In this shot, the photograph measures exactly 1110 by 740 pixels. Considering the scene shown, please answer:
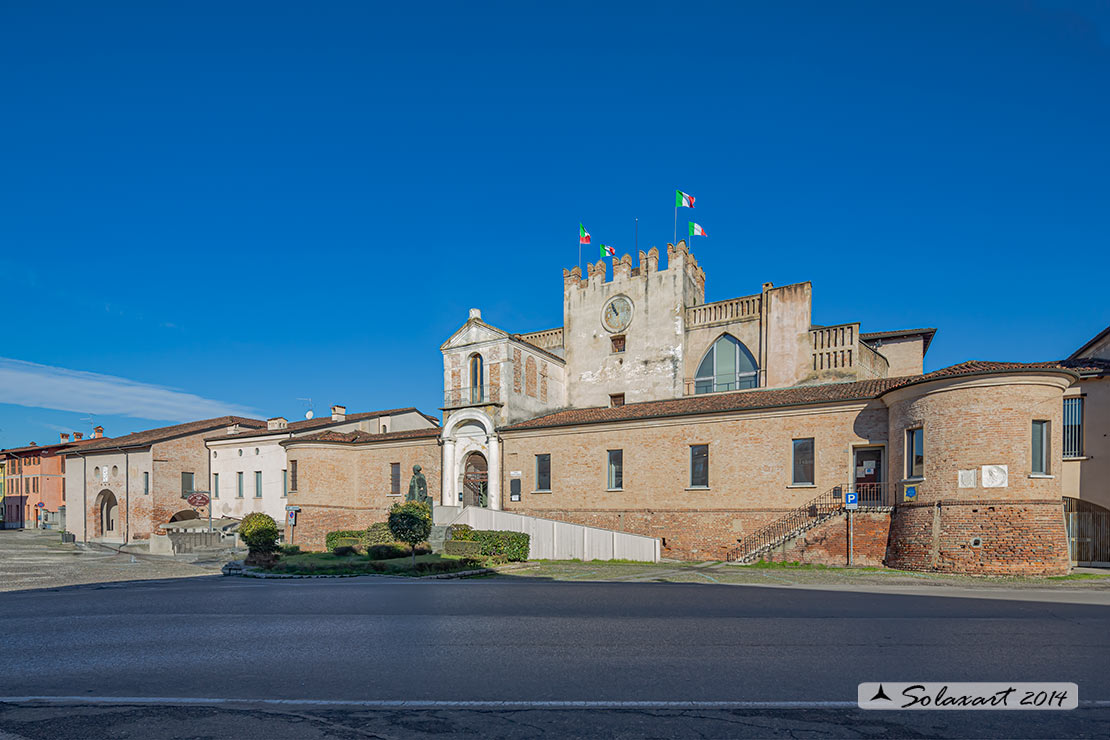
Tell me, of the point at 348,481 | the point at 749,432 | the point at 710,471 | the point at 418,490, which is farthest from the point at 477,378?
the point at 749,432

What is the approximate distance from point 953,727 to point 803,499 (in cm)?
2029

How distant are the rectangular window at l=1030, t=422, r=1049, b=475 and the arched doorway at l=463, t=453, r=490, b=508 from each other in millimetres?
22546

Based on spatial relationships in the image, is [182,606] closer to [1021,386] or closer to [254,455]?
[1021,386]

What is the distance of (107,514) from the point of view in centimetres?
4672

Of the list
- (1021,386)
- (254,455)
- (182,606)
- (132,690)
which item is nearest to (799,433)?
(1021,386)

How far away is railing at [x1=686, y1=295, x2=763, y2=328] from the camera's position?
34.0 m

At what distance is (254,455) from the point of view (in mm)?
42312

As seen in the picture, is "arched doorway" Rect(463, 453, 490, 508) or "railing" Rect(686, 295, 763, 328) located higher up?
"railing" Rect(686, 295, 763, 328)

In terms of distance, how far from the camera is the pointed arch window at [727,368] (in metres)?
33.9

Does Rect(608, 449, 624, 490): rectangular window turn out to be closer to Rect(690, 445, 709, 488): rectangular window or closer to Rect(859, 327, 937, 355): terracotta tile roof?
Rect(690, 445, 709, 488): rectangular window

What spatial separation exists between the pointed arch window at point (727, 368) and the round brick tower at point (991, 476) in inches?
505
